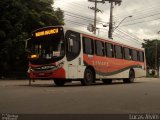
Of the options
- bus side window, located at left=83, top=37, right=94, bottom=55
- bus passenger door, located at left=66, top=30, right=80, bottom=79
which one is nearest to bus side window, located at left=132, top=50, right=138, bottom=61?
bus side window, located at left=83, top=37, right=94, bottom=55

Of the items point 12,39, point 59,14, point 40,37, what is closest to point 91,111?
point 40,37

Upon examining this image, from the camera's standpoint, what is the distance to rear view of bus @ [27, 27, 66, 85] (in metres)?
19.6

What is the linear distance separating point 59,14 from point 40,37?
73.9 ft

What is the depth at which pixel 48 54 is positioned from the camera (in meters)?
20.0

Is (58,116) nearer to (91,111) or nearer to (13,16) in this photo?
(91,111)

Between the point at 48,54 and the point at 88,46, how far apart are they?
9.90 ft

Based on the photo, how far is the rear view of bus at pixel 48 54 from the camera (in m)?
19.6

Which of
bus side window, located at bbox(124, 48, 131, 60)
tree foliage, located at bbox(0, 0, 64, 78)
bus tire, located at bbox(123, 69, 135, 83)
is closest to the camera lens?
bus side window, located at bbox(124, 48, 131, 60)

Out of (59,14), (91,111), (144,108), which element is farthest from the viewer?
(59,14)

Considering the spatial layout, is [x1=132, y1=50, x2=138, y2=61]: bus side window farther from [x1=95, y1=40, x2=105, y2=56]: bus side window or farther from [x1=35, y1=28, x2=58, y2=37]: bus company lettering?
[x1=35, y1=28, x2=58, y2=37]: bus company lettering

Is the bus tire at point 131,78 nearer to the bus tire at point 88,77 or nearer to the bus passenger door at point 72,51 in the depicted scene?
the bus tire at point 88,77

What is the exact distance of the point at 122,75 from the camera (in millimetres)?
27344

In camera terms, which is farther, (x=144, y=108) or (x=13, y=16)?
(x=13, y=16)

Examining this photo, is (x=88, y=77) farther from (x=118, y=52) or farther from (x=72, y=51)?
(x=118, y=52)
